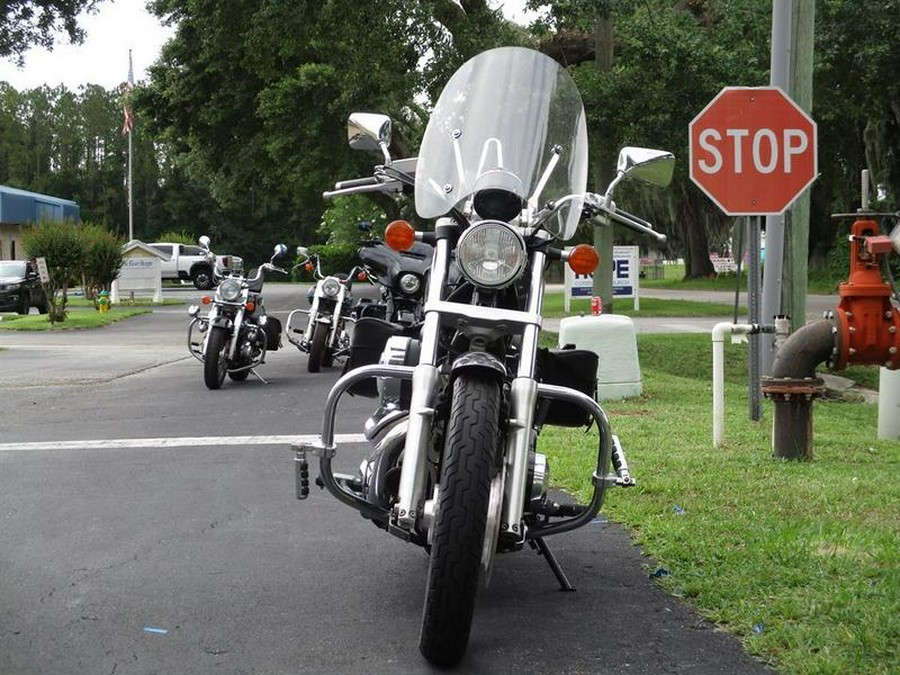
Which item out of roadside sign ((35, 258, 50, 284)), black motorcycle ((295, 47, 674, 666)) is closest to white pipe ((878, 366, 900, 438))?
black motorcycle ((295, 47, 674, 666))

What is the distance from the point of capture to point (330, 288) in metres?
13.9

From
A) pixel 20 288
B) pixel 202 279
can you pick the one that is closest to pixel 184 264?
pixel 202 279

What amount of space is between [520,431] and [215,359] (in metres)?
8.95

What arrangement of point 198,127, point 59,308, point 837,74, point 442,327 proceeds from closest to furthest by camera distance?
point 442,327 < point 837,74 < point 59,308 < point 198,127

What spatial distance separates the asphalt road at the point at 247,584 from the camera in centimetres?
402

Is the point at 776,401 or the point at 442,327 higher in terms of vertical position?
the point at 442,327

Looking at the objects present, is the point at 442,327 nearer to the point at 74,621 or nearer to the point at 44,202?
the point at 74,621

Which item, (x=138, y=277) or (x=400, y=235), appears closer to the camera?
(x=400, y=235)

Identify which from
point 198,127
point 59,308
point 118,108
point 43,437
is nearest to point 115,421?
point 43,437

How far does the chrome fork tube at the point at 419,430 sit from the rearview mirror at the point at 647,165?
1.18m

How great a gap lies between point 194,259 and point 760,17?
41.2 metres

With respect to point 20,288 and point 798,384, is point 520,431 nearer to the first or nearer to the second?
point 798,384

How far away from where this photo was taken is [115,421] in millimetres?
10211

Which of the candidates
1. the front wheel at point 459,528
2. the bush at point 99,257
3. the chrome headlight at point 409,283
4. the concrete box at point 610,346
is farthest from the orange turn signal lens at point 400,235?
the bush at point 99,257
